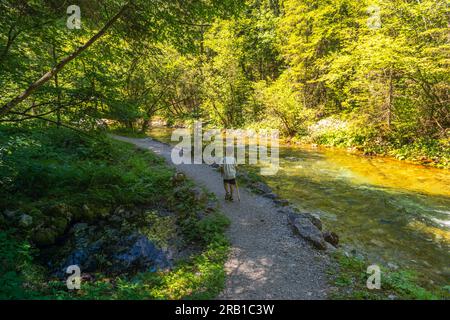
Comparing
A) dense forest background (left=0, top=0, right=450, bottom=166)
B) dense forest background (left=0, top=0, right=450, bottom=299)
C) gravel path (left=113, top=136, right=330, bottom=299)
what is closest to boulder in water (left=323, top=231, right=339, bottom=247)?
gravel path (left=113, top=136, right=330, bottom=299)

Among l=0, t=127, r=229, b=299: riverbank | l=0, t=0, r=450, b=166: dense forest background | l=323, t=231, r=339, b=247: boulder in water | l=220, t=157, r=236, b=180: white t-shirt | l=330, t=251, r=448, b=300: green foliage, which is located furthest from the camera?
l=220, t=157, r=236, b=180: white t-shirt

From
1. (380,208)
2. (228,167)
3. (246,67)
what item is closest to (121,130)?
(228,167)

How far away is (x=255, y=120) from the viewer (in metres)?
35.7

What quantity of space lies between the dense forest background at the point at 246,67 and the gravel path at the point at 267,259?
480 centimetres

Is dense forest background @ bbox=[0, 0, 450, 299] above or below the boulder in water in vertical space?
above

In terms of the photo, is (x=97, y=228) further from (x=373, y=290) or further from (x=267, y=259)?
(x=373, y=290)

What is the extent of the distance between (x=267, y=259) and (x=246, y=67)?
39.0m

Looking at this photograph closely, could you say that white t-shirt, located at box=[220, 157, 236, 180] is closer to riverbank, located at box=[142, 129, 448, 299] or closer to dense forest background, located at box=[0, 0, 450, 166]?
riverbank, located at box=[142, 129, 448, 299]

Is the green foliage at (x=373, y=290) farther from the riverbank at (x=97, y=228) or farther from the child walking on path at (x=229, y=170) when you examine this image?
the child walking on path at (x=229, y=170)

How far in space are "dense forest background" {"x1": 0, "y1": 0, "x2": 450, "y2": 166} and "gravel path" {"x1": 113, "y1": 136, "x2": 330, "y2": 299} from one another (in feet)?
15.7

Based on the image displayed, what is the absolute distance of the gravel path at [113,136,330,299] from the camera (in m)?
5.92

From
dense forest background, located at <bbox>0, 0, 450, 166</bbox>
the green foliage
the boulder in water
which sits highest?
dense forest background, located at <bbox>0, 0, 450, 166</bbox>
